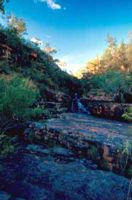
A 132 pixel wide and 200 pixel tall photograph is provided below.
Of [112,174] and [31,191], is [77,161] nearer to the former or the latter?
[112,174]

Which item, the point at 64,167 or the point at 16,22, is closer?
the point at 64,167

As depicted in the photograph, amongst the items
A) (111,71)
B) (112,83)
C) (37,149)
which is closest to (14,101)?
(37,149)

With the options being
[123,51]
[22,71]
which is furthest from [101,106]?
[123,51]

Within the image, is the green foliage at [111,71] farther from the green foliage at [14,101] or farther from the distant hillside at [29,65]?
the green foliage at [14,101]

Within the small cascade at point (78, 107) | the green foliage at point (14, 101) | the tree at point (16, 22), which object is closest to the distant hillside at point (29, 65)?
the small cascade at point (78, 107)

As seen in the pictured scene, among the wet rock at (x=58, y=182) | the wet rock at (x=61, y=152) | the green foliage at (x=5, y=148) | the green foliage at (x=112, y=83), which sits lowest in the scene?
the wet rock at (x=58, y=182)

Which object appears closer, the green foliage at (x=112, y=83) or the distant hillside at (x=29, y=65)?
the distant hillside at (x=29, y=65)

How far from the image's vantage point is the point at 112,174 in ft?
23.4

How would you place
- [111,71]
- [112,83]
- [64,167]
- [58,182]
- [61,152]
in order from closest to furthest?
[58,182] → [64,167] → [61,152] → [112,83] → [111,71]

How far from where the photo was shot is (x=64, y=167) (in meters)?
7.25

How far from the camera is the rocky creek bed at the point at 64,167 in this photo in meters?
6.12

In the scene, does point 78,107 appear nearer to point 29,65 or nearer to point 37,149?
point 29,65

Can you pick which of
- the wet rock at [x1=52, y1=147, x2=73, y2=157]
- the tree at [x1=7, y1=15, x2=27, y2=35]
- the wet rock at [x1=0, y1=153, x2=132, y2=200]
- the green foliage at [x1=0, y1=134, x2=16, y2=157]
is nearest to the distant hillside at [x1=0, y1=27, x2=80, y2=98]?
the green foliage at [x1=0, y1=134, x2=16, y2=157]

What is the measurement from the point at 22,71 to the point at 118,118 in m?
7.21
